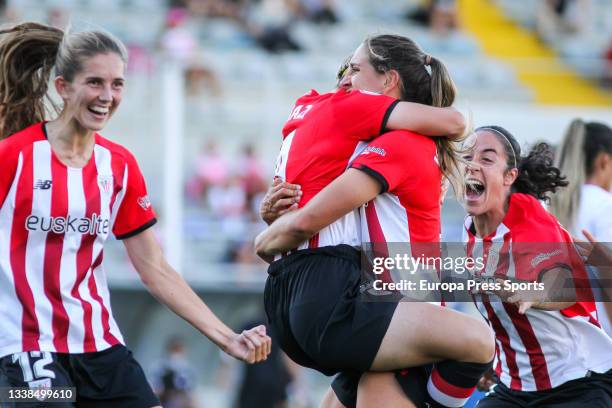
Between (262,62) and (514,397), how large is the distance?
458 inches

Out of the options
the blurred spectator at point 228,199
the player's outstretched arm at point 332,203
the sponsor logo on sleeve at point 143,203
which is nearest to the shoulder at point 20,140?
the sponsor logo on sleeve at point 143,203

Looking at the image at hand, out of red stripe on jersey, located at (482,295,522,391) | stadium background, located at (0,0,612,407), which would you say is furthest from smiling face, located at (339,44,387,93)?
stadium background, located at (0,0,612,407)

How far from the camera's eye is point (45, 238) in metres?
4.73

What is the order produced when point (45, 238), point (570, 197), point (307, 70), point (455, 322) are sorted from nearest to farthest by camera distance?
point (455, 322) → point (45, 238) → point (570, 197) → point (307, 70)

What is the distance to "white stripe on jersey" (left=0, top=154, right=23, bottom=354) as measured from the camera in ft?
15.3

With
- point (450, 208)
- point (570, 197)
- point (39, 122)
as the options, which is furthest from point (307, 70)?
point (39, 122)

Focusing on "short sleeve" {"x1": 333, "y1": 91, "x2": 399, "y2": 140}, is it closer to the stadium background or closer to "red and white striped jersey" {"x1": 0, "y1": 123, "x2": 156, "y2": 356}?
"red and white striped jersey" {"x1": 0, "y1": 123, "x2": 156, "y2": 356}

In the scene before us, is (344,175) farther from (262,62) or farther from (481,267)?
(262,62)

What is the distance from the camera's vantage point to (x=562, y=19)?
67.1 ft

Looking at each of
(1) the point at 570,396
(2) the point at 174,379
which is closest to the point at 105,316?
(1) the point at 570,396

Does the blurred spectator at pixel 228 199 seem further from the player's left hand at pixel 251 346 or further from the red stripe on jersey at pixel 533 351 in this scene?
the player's left hand at pixel 251 346

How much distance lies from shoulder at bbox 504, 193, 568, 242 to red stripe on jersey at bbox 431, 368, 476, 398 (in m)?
0.92

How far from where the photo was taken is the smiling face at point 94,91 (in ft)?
15.8

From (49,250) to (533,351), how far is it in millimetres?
2240
